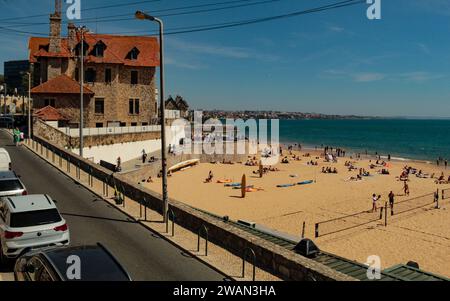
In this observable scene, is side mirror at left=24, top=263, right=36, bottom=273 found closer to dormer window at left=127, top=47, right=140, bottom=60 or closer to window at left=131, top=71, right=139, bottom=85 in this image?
window at left=131, top=71, right=139, bottom=85

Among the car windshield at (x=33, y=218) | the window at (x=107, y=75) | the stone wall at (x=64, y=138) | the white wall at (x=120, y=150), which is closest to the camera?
the car windshield at (x=33, y=218)

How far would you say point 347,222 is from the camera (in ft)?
94.8

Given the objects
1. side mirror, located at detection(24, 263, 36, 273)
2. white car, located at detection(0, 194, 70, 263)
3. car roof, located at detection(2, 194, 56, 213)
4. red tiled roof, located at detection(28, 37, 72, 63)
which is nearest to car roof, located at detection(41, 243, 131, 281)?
side mirror, located at detection(24, 263, 36, 273)

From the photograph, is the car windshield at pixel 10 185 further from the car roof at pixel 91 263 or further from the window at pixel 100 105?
the window at pixel 100 105

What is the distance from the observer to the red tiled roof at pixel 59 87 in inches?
1721

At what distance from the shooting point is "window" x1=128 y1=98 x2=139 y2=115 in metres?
51.6

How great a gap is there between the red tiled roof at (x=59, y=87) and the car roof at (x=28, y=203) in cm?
3545

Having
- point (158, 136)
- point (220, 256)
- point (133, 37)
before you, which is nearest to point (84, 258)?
point (220, 256)

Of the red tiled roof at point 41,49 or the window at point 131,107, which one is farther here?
the window at point 131,107

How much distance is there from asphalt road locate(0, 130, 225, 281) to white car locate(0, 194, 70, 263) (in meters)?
1.94

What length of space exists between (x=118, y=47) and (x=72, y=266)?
48.7 metres

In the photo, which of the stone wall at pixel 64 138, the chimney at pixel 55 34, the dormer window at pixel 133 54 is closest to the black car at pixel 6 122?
the chimney at pixel 55 34
